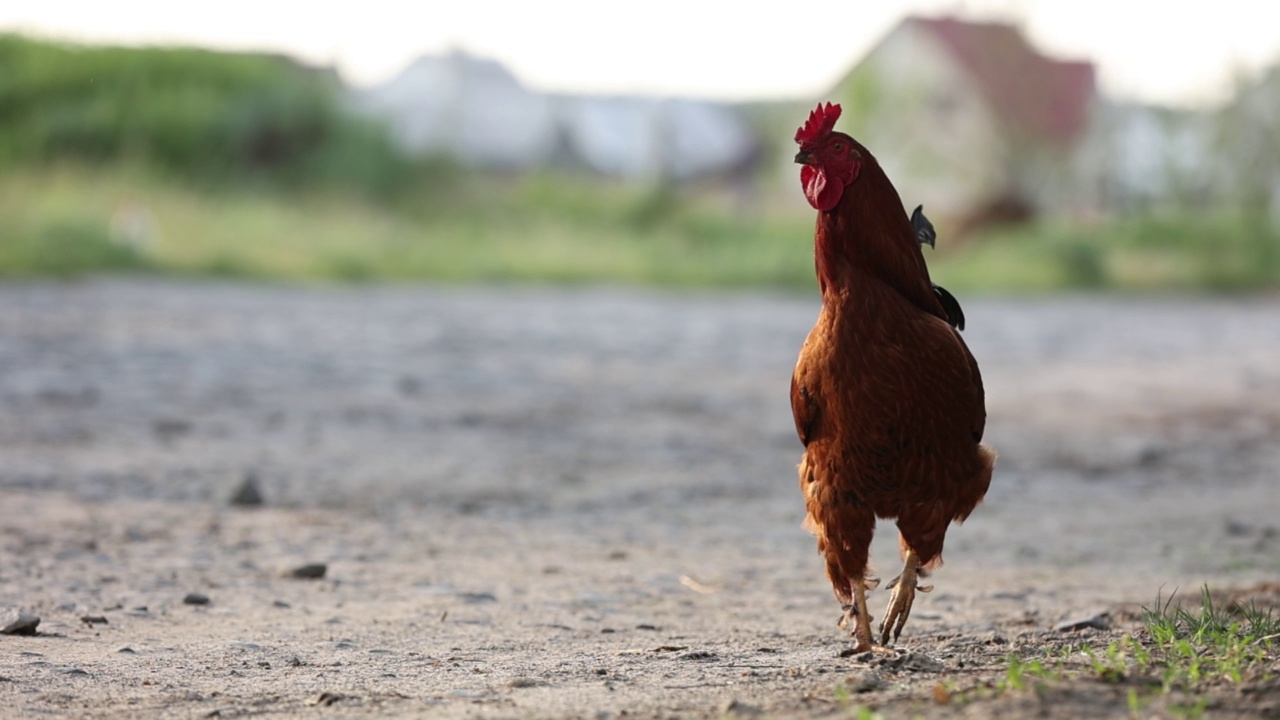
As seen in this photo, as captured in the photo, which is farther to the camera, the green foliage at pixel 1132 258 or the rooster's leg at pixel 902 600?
the green foliage at pixel 1132 258

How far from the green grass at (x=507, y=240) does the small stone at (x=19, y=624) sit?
13028 mm

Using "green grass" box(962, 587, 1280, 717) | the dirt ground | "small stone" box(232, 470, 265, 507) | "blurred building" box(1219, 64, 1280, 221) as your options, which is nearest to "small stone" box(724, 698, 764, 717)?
the dirt ground

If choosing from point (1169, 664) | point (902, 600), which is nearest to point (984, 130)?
point (902, 600)

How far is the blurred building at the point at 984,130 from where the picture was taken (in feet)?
107

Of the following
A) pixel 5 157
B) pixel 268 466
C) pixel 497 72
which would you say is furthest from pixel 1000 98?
pixel 268 466

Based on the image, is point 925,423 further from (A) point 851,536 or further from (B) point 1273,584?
(B) point 1273,584

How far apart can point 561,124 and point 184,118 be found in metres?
24.2

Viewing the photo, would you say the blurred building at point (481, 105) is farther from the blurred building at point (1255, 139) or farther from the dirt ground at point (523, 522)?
the dirt ground at point (523, 522)

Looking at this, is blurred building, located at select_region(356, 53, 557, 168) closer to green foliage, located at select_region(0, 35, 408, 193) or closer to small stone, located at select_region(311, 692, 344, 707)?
green foliage, located at select_region(0, 35, 408, 193)

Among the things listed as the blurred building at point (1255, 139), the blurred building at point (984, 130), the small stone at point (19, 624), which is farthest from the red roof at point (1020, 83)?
the small stone at point (19, 624)

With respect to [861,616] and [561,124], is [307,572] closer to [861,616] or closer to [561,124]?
[861,616]

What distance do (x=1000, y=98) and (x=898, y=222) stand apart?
29800 mm

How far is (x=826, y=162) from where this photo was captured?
4.26m

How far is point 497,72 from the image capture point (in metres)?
52.1
